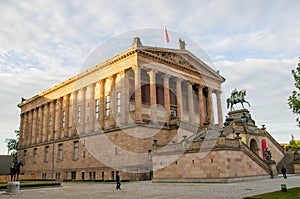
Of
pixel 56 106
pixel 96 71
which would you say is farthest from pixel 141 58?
pixel 56 106

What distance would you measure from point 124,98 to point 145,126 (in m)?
5.85

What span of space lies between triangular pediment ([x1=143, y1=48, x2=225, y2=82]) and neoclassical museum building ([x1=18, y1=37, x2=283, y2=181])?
180 millimetres

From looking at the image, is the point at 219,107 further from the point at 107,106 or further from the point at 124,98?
the point at 107,106

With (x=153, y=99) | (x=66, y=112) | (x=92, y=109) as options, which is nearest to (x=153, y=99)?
(x=153, y=99)

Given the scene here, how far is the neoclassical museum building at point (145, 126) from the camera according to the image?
3130 cm

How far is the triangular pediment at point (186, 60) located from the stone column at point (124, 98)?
17.6ft

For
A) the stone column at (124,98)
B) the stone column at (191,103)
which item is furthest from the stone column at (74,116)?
the stone column at (191,103)

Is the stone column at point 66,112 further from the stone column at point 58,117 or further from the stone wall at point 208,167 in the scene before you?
the stone wall at point 208,167

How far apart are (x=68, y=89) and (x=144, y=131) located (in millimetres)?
24763

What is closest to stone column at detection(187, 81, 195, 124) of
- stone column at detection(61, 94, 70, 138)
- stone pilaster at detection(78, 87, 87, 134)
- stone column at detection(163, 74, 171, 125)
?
stone column at detection(163, 74, 171, 125)

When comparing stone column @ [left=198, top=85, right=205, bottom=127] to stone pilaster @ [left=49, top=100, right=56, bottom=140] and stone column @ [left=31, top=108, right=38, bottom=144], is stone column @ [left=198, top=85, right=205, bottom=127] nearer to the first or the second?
stone pilaster @ [left=49, top=100, right=56, bottom=140]

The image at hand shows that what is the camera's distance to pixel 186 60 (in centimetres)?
5325

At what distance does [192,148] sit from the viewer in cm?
3048

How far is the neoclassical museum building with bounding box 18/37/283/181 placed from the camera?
31.3 meters
